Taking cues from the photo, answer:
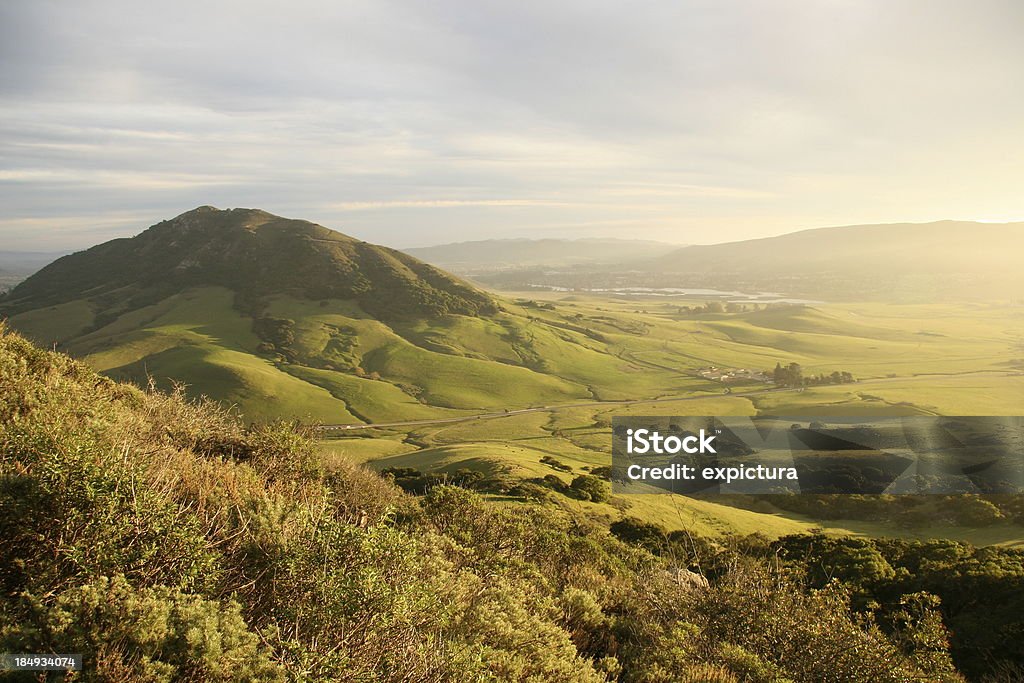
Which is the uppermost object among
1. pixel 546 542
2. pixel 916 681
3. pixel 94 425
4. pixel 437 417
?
pixel 94 425

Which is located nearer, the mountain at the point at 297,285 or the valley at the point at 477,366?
the valley at the point at 477,366

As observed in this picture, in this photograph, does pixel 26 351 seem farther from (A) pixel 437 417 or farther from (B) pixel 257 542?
(A) pixel 437 417

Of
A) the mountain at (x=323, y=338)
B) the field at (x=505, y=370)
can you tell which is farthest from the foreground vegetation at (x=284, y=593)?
the mountain at (x=323, y=338)

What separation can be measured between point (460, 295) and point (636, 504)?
151054mm

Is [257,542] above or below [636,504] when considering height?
above

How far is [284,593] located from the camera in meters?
8.00

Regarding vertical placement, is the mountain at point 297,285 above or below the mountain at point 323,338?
above

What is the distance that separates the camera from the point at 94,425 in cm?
1018

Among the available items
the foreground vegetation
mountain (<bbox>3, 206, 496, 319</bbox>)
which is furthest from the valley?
the foreground vegetation

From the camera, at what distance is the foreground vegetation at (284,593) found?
6.43 m

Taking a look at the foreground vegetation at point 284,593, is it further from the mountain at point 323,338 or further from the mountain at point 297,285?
the mountain at point 297,285

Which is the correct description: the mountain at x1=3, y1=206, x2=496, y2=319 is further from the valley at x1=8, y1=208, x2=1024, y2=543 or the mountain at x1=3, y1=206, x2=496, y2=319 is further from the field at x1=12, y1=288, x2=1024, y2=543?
the field at x1=12, y1=288, x2=1024, y2=543

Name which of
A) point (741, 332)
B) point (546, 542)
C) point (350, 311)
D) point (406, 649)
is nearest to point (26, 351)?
point (406, 649)

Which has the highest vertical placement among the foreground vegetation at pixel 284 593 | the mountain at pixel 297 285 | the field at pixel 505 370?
Answer: the mountain at pixel 297 285
